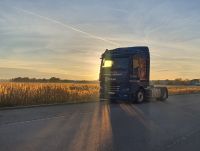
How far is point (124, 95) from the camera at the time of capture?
998 inches

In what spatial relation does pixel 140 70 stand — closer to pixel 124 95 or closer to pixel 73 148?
pixel 124 95

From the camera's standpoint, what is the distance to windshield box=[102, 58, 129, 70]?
987 inches

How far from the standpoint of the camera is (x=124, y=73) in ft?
82.2

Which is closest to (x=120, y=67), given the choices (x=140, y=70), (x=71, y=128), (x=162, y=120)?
(x=140, y=70)

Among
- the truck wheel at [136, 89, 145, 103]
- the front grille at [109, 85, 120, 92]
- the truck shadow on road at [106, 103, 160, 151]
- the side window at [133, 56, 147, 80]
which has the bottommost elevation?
the truck shadow on road at [106, 103, 160, 151]

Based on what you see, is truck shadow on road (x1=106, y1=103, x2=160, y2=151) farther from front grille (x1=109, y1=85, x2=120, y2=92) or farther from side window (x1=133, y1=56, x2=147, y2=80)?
side window (x1=133, y1=56, x2=147, y2=80)

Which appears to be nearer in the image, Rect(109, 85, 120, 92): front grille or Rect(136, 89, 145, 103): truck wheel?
Rect(109, 85, 120, 92): front grille

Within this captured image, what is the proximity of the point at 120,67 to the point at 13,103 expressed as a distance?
24.1 ft

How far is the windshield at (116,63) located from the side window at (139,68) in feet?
2.01

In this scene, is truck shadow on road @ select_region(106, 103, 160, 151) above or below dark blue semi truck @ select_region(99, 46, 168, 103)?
below

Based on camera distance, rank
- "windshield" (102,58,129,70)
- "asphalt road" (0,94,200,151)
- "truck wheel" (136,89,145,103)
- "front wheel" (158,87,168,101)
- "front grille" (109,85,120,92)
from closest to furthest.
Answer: "asphalt road" (0,94,200,151), "windshield" (102,58,129,70), "front grille" (109,85,120,92), "truck wheel" (136,89,145,103), "front wheel" (158,87,168,101)

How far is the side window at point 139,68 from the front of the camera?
82.9 ft

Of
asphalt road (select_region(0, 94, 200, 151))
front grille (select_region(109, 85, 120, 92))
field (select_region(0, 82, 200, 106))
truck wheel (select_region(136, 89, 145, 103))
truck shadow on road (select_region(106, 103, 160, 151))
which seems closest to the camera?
asphalt road (select_region(0, 94, 200, 151))

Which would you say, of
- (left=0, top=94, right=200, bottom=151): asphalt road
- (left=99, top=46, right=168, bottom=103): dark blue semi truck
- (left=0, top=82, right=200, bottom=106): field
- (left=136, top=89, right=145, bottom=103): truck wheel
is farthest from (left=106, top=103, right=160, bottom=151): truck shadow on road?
(left=136, top=89, right=145, bottom=103): truck wheel
